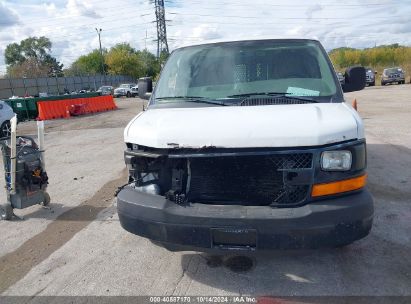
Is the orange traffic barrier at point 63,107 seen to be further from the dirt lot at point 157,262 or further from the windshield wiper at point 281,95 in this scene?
the windshield wiper at point 281,95

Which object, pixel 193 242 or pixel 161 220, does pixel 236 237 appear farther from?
pixel 161 220

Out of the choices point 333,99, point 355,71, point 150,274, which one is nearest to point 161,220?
point 150,274

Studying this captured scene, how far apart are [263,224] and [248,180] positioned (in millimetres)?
382

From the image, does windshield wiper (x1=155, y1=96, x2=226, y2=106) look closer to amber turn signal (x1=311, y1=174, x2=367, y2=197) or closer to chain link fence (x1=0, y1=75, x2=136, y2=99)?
amber turn signal (x1=311, y1=174, x2=367, y2=197)

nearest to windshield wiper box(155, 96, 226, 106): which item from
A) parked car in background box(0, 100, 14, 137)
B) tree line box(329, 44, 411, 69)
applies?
parked car in background box(0, 100, 14, 137)

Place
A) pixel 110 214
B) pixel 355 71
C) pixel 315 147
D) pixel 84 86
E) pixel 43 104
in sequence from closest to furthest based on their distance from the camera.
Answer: pixel 315 147
pixel 355 71
pixel 110 214
pixel 43 104
pixel 84 86

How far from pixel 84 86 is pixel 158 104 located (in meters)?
56.9

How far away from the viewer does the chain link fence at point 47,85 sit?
42.4 meters

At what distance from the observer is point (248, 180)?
9.84 feet

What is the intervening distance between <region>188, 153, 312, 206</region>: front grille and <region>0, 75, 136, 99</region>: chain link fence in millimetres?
42259

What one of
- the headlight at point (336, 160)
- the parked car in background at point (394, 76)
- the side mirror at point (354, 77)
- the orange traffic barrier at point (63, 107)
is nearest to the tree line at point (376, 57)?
the parked car in background at point (394, 76)

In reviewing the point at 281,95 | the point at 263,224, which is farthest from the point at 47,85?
the point at 263,224

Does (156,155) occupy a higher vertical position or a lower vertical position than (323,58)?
lower

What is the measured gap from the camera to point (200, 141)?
115 inches
